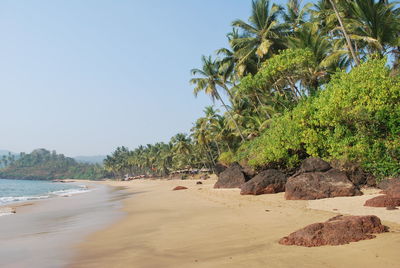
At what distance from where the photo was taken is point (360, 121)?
13.6 meters

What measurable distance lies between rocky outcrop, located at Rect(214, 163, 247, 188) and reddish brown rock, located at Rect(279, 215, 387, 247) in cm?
1429

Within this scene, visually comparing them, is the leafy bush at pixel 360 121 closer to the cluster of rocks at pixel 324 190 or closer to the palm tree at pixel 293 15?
the cluster of rocks at pixel 324 190

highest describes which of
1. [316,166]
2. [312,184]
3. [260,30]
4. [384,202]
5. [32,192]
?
[260,30]

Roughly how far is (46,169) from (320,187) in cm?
18841

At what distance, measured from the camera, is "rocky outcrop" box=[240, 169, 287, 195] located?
48.5 ft

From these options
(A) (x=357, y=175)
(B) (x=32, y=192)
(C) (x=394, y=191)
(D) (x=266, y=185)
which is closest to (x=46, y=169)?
(B) (x=32, y=192)

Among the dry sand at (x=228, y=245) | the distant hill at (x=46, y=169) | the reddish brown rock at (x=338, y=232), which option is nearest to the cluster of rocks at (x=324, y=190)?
the reddish brown rock at (x=338, y=232)

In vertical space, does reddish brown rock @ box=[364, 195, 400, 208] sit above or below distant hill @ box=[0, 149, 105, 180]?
below

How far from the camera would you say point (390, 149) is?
12.9 meters

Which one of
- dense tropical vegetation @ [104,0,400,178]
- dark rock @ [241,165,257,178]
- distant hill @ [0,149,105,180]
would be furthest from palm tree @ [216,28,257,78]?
distant hill @ [0,149,105,180]

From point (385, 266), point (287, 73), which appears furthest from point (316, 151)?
point (385, 266)

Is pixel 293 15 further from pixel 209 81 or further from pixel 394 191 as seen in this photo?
pixel 394 191

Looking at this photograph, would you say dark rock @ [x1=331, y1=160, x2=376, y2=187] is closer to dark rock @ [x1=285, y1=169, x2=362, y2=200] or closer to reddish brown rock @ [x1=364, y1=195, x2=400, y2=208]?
dark rock @ [x1=285, y1=169, x2=362, y2=200]

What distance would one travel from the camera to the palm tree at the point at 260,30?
2639 cm
